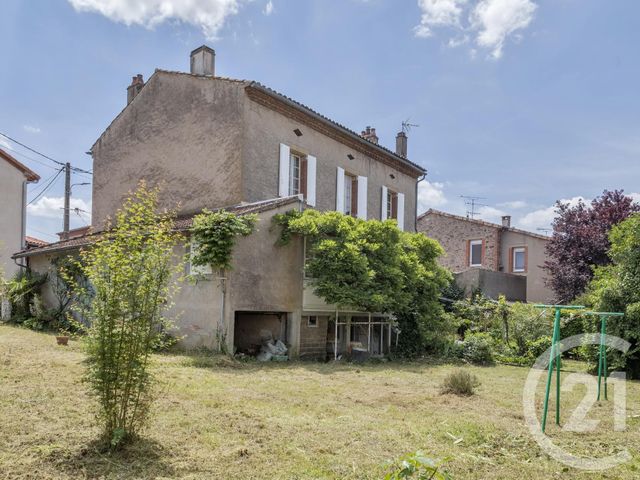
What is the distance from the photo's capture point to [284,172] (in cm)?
1612

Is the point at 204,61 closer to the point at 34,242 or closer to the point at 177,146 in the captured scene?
the point at 177,146

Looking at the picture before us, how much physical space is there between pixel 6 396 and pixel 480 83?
1175 centimetres

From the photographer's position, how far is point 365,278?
13.3 m

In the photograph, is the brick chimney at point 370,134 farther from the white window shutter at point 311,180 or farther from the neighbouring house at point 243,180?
the white window shutter at point 311,180

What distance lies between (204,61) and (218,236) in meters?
8.03

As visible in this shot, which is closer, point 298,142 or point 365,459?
point 365,459

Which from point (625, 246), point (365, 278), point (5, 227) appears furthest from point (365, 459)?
point (5, 227)

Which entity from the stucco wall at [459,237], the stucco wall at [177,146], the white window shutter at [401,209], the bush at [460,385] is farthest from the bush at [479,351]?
→ the stucco wall at [459,237]

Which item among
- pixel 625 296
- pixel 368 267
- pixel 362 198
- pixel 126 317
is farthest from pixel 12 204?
pixel 625 296

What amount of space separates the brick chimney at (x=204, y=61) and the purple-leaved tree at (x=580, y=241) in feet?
52.1

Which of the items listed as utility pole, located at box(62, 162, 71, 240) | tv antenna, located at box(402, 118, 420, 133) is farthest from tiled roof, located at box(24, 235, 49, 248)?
tv antenna, located at box(402, 118, 420, 133)

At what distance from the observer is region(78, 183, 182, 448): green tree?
15.8 feet

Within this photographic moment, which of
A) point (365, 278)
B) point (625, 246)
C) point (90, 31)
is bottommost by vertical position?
point (365, 278)

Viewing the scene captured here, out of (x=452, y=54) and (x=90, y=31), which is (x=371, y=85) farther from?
(x=90, y=31)
